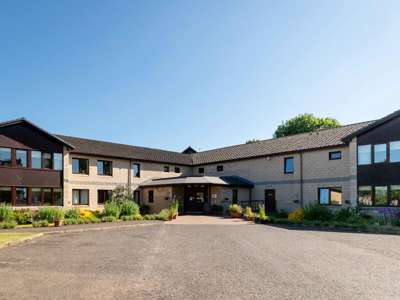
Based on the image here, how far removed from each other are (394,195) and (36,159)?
24.7 meters

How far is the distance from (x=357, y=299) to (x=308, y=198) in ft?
72.1

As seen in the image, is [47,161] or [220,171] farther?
[220,171]

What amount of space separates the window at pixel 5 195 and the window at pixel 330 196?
22649 mm

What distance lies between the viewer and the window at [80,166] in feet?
94.5

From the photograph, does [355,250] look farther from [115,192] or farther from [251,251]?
[115,192]

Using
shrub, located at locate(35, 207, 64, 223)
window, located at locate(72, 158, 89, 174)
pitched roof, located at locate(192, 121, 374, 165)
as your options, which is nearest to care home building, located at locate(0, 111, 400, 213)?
window, located at locate(72, 158, 89, 174)

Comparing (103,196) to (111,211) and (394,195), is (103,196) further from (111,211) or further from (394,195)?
(394,195)

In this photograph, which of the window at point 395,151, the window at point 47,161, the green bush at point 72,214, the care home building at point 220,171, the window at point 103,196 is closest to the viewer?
the window at point 395,151

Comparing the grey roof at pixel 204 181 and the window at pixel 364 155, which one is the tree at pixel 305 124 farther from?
the window at pixel 364 155

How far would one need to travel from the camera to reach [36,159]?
2572 cm

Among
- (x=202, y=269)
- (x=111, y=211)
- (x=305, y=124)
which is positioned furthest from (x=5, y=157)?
(x=305, y=124)

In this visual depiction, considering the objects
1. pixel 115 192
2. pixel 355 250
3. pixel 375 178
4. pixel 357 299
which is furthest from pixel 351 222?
pixel 115 192

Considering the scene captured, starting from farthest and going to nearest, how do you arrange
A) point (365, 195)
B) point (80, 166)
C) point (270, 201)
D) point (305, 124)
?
point (305, 124) → point (270, 201) → point (80, 166) → point (365, 195)

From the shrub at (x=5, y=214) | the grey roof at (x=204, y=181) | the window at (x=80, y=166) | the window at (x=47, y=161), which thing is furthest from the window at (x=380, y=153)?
the shrub at (x=5, y=214)
